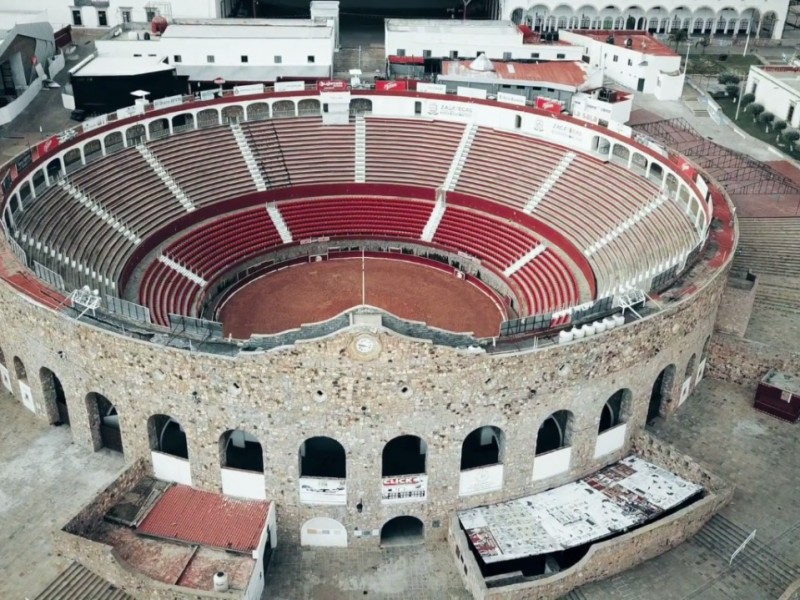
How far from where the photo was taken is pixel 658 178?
197 feet

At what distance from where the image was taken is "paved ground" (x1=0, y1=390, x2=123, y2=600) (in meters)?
35.6

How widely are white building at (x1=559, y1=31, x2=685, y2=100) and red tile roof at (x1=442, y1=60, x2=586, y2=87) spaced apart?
19.0 feet

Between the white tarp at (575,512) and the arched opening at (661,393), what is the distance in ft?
13.8

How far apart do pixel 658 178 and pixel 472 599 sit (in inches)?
1391

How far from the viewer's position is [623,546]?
37.0 meters

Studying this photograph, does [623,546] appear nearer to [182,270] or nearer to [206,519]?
[206,519]

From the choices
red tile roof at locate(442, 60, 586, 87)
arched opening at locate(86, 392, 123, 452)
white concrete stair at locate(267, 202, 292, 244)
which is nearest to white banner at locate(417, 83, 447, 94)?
red tile roof at locate(442, 60, 586, 87)

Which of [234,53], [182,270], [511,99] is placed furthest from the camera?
[234,53]

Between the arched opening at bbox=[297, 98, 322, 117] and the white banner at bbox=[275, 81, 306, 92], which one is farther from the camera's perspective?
the arched opening at bbox=[297, 98, 322, 117]

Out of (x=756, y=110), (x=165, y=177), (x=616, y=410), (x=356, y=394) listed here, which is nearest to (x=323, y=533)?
(x=356, y=394)

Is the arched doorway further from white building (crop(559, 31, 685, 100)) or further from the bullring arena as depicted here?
white building (crop(559, 31, 685, 100))

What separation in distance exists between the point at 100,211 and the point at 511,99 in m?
33.0

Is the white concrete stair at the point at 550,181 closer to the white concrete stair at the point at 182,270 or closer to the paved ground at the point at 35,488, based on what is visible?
the white concrete stair at the point at 182,270

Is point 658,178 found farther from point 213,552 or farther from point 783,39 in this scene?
point 783,39
